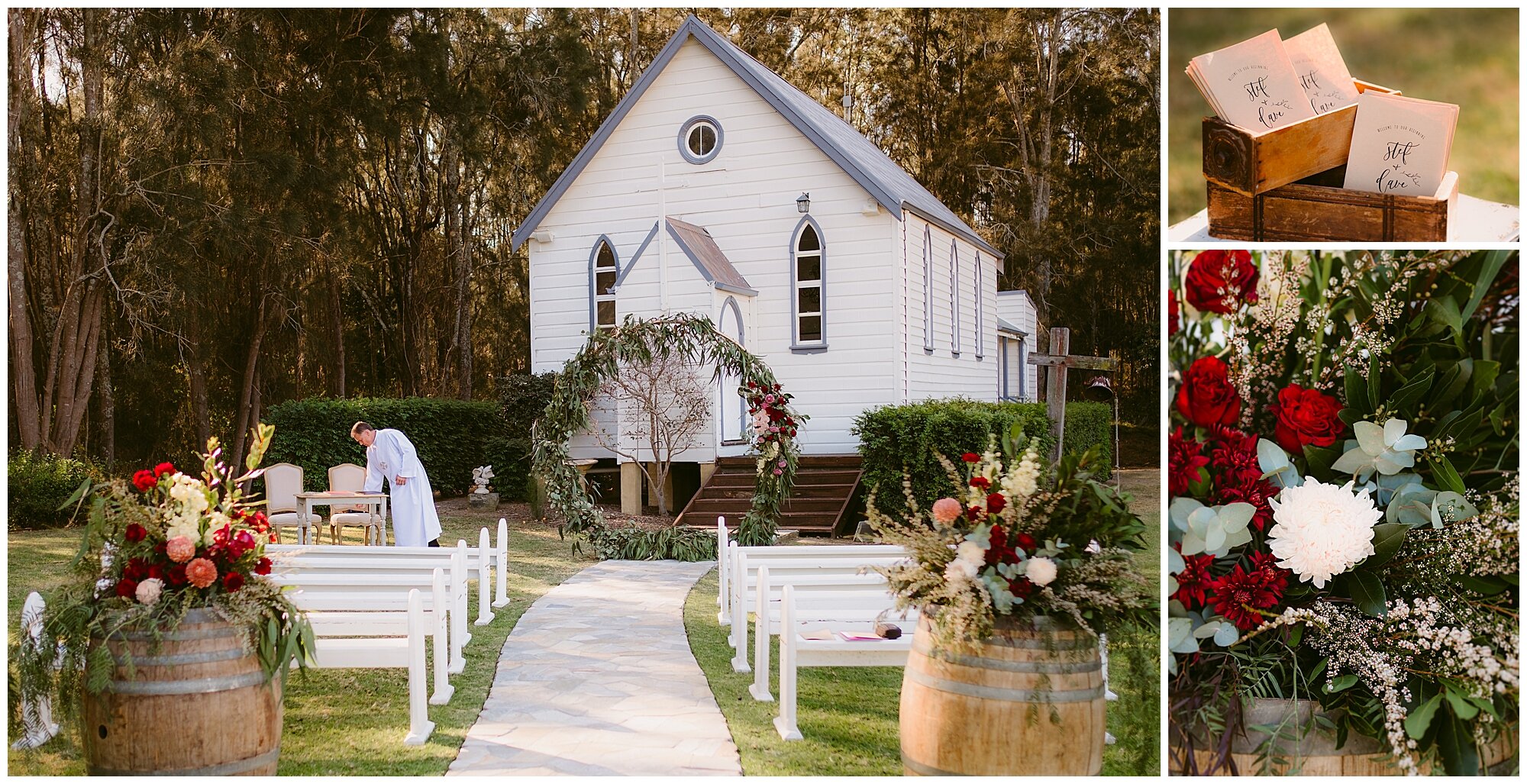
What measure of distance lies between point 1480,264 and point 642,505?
14.8 meters

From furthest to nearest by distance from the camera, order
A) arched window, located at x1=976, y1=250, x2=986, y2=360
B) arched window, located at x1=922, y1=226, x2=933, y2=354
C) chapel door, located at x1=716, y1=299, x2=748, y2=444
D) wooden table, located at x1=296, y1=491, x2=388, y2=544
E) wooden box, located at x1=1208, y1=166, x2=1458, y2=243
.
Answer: arched window, located at x1=976, y1=250, x2=986, y2=360
arched window, located at x1=922, y1=226, x2=933, y2=354
chapel door, located at x1=716, y1=299, x2=748, y2=444
wooden table, located at x1=296, y1=491, x2=388, y2=544
wooden box, located at x1=1208, y1=166, x2=1458, y2=243

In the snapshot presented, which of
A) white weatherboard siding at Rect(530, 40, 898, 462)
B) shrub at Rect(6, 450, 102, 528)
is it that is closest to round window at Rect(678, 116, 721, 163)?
white weatherboard siding at Rect(530, 40, 898, 462)

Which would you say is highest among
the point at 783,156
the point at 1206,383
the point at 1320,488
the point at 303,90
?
the point at 303,90

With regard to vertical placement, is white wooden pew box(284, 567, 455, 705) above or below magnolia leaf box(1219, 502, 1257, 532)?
below

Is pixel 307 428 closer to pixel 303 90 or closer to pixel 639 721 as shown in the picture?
pixel 303 90

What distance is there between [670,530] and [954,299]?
367 inches

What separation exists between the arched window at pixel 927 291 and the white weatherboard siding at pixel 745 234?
65.0 inches

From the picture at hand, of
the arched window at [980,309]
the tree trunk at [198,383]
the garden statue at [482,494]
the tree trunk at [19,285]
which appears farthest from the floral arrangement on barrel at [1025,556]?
the tree trunk at [198,383]

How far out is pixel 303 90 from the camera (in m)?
22.2

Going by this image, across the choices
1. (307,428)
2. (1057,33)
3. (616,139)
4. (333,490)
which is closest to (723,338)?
(333,490)

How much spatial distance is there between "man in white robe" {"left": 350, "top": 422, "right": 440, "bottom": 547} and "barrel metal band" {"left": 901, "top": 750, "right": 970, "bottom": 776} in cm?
782

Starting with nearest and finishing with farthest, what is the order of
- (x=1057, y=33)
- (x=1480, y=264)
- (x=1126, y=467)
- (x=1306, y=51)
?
(x=1306, y=51) → (x=1480, y=264) → (x=1126, y=467) → (x=1057, y=33)

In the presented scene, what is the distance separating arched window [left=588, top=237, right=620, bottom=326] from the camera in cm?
1738

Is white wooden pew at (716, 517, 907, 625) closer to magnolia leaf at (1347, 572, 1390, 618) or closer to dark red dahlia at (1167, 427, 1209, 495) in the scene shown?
magnolia leaf at (1347, 572, 1390, 618)
